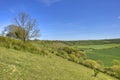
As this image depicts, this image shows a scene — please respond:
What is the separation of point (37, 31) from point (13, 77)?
128ft

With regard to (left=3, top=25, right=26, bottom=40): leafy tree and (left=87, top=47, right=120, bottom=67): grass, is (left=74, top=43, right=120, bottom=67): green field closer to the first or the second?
(left=87, top=47, right=120, bottom=67): grass

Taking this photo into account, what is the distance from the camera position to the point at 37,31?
4634 cm

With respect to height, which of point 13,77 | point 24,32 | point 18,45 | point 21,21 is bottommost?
point 13,77

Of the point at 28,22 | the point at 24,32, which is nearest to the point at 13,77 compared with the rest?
Result: the point at 24,32

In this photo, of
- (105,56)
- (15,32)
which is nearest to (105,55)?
(105,56)

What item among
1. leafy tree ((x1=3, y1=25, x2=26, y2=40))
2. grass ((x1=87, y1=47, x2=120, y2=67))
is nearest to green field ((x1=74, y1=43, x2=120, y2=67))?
grass ((x1=87, y1=47, x2=120, y2=67))

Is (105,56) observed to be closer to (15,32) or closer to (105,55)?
(105,55)

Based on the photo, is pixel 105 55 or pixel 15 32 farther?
pixel 105 55

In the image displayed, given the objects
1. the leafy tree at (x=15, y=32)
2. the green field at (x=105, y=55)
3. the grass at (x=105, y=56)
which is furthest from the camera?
the green field at (x=105, y=55)

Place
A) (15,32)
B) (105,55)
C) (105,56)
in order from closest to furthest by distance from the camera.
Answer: (15,32), (105,56), (105,55)

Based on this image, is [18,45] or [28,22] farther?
[28,22]

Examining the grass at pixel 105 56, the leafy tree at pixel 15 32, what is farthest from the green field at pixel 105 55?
the leafy tree at pixel 15 32

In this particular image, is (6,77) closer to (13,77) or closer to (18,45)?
(13,77)

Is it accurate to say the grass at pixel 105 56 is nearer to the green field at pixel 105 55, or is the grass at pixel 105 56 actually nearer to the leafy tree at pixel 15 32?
the green field at pixel 105 55
